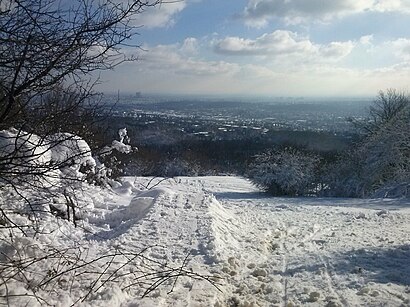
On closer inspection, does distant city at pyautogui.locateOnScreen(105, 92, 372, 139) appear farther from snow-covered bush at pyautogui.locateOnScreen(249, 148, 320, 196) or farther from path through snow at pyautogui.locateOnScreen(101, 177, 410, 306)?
snow-covered bush at pyautogui.locateOnScreen(249, 148, 320, 196)

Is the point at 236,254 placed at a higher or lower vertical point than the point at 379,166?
higher

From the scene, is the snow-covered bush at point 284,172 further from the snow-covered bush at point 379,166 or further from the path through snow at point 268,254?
the path through snow at point 268,254

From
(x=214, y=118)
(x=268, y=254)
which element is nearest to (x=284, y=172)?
(x=268, y=254)

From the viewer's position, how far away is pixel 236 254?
7.87 metres

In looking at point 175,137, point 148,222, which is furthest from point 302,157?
point 175,137

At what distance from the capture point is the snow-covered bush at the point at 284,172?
93.0 feet

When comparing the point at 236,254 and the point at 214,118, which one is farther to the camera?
the point at 214,118

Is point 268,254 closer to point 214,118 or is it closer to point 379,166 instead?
point 379,166

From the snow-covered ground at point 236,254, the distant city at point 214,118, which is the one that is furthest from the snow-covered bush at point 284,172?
the snow-covered ground at point 236,254

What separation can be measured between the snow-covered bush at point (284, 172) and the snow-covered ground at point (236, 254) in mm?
15472

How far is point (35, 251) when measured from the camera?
559cm

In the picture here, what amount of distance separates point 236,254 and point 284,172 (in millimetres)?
20923

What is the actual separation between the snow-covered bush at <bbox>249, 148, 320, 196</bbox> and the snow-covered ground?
1547cm

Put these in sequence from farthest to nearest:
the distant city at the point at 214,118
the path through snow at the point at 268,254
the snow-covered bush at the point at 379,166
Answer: the snow-covered bush at the point at 379,166 < the distant city at the point at 214,118 < the path through snow at the point at 268,254
